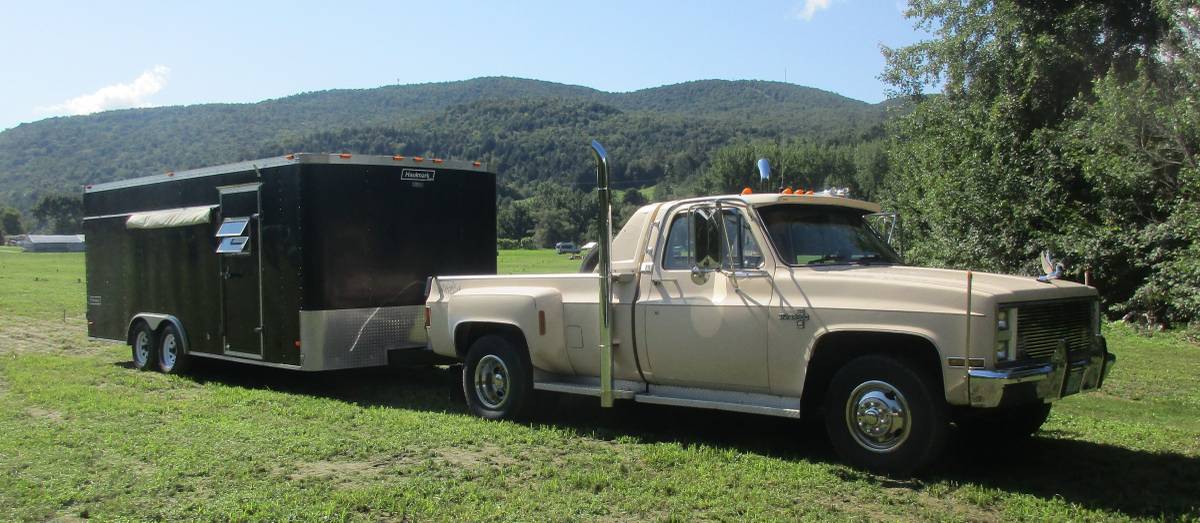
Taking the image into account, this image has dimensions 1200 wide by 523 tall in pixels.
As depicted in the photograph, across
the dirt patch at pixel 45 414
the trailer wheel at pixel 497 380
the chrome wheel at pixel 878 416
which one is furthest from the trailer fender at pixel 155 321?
the chrome wheel at pixel 878 416

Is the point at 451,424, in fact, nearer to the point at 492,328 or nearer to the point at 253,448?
the point at 492,328

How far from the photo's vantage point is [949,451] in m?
6.75

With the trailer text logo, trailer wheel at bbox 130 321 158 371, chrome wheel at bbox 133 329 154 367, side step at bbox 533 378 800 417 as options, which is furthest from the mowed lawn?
the trailer text logo

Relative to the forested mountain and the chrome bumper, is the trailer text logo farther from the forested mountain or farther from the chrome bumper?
the forested mountain

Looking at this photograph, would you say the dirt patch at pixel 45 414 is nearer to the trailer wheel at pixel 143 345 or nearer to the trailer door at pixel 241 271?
the trailer door at pixel 241 271

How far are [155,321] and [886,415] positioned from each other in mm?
10151

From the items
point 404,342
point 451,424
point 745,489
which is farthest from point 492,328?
point 745,489

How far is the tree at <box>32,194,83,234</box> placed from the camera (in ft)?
420

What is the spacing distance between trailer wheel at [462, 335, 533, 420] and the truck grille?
4257 mm

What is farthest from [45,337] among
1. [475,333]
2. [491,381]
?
[491,381]

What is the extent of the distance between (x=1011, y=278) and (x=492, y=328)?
15.2ft

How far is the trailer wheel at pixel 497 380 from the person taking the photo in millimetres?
8508

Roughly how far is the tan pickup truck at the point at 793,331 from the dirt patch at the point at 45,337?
10062 millimetres

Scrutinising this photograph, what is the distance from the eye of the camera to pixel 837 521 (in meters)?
5.39
